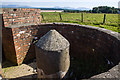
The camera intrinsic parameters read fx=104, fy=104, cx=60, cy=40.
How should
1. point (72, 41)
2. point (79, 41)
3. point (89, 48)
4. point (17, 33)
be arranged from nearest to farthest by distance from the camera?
point (17, 33)
point (89, 48)
point (79, 41)
point (72, 41)

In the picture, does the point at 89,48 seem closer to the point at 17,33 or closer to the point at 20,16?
the point at 17,33

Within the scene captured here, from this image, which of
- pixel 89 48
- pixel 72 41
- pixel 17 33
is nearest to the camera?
pixel 17 33

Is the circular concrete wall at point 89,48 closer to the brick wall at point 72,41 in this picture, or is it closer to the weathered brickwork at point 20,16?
the brick wall at point 72,41

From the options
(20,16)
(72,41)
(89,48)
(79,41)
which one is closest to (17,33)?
(20,16)

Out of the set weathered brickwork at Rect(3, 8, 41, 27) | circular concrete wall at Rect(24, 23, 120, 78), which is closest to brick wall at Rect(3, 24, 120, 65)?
circular concrete wall at Rect(24, 23, 120, 78)

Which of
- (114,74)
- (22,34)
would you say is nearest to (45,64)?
(114,74)

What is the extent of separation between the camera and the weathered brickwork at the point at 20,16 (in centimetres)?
493

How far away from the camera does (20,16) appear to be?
5484 millimetres

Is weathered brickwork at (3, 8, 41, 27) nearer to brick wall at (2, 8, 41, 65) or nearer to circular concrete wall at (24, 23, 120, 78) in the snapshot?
brick wall at (2, 8, 41, 65)

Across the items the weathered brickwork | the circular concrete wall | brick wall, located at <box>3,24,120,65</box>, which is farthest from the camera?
the weathered brickwork

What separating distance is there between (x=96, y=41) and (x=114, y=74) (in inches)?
112

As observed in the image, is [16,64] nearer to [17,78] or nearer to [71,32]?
[17,78]

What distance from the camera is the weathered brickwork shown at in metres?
4.93

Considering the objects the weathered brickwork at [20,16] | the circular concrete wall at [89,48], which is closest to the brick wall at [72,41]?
the circular concrete wall at [89,48]
